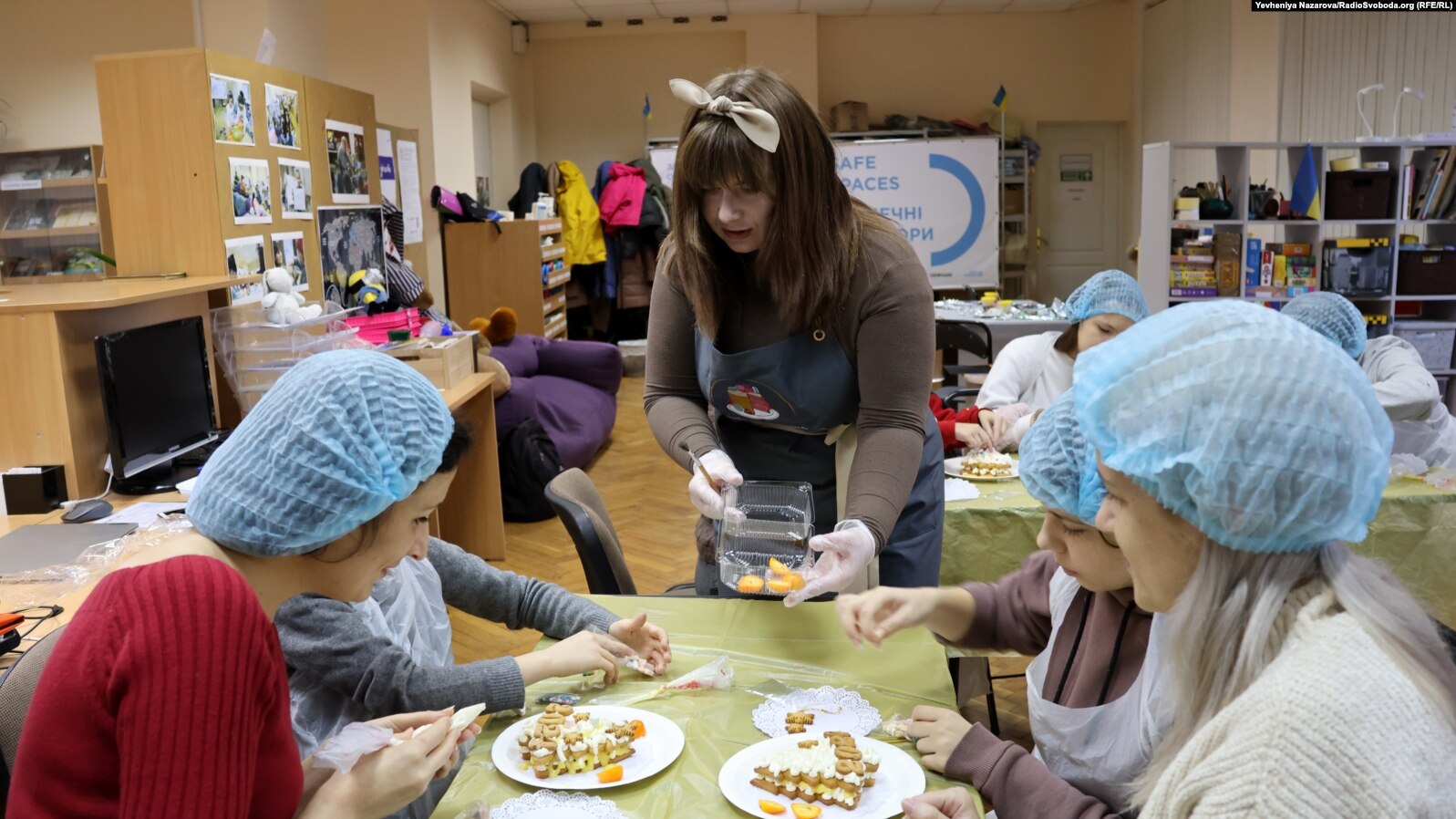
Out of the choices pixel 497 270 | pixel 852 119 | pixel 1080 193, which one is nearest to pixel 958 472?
pixel 497 270

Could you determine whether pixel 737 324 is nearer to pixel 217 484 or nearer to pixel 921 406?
pixel 921 406

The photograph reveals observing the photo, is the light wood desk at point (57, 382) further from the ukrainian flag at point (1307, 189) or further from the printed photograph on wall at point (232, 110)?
the ukrainian flag at point (1307, 189)

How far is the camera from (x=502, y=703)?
155 centimetres

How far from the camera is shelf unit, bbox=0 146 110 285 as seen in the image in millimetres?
7047

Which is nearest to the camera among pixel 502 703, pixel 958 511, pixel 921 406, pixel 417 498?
pixel 417 498

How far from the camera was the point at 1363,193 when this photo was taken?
18.4 feet

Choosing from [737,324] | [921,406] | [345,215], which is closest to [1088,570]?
[921,406]

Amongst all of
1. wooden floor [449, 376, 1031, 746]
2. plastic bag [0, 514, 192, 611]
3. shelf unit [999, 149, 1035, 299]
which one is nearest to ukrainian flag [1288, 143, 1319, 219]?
wooden floor [449, 376, 1031, 746]

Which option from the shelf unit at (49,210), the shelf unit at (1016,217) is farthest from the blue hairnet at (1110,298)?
the shelf unit at (1016,217)

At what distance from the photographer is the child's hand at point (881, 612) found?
162 centimetres

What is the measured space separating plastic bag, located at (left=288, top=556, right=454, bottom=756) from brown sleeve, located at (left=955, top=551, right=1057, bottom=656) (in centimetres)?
84

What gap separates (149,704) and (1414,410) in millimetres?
3359

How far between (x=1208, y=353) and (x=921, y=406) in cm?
101

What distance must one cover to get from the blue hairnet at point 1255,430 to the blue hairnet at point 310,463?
2.43ft
